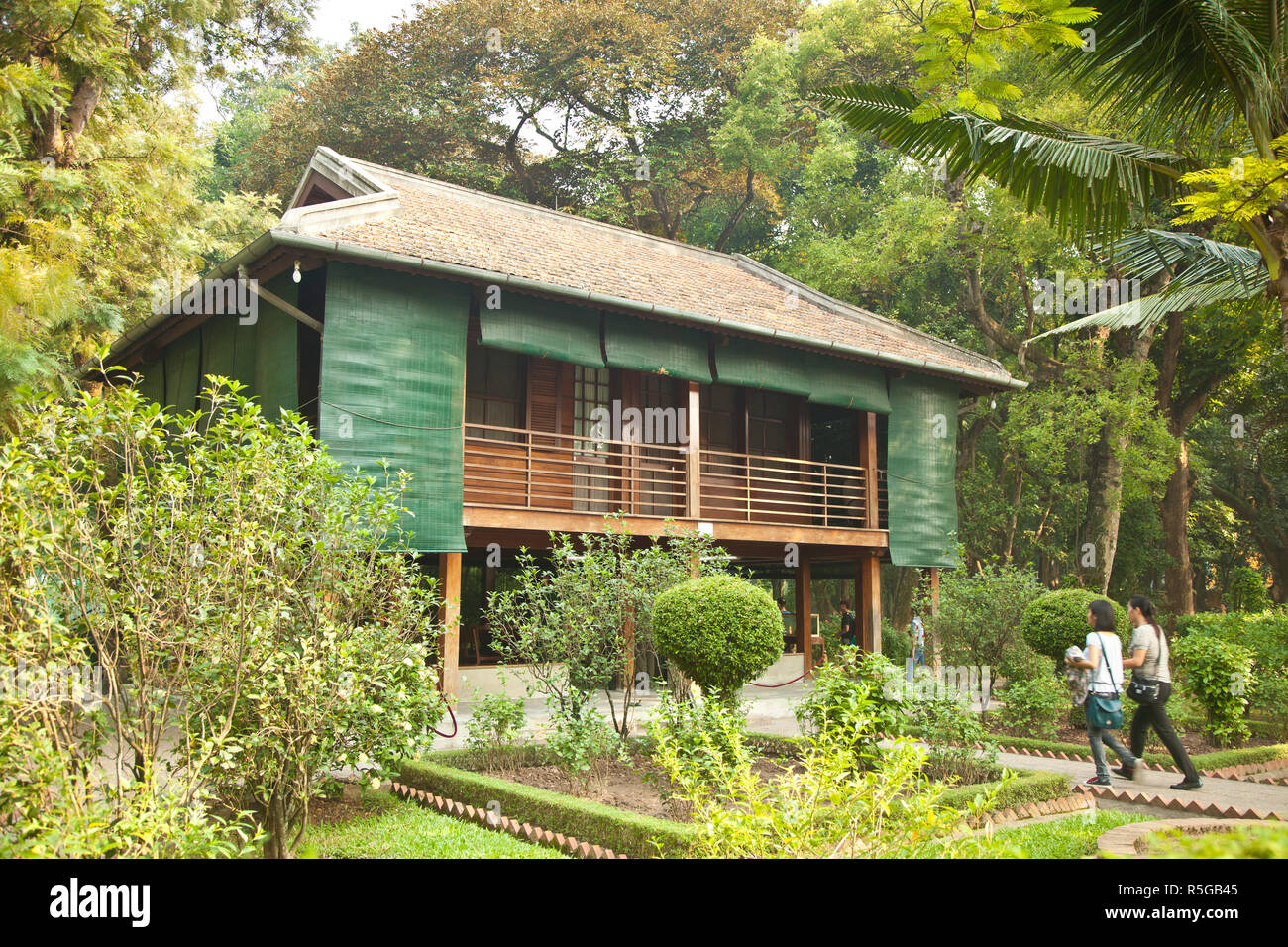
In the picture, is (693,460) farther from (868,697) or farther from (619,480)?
(868,697)

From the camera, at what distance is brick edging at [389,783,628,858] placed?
5285 millimetres

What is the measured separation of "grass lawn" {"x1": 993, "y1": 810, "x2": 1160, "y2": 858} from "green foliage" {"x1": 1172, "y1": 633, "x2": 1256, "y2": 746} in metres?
3.40

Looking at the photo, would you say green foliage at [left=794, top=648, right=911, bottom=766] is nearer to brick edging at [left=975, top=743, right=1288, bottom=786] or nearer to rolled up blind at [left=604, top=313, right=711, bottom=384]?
brick edging at [left=975, top=743, right=1288, bottom=786]

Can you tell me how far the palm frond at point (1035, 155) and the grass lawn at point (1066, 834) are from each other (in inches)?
163

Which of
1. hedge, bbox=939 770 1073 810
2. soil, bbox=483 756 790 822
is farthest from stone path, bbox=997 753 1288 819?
soil, bbox=483 756 790 822

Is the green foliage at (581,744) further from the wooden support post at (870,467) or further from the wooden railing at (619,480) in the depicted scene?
the wooden support post at (870,467)

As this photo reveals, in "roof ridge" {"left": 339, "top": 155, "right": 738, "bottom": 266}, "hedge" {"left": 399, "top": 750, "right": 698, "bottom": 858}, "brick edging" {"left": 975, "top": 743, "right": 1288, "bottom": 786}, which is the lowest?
"brick edging" {"left": 975, "top": 743, "right": 1288, "bottom": 786}

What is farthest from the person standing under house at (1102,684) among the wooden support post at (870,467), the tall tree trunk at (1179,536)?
the tall tree trunk at (1179,536)

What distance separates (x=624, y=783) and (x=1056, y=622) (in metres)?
5.72

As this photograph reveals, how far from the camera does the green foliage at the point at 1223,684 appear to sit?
9023 mm

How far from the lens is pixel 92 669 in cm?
441

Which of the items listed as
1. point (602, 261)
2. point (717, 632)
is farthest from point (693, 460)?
point (717, 632)

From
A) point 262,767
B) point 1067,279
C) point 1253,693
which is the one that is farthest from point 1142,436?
point 262,767
